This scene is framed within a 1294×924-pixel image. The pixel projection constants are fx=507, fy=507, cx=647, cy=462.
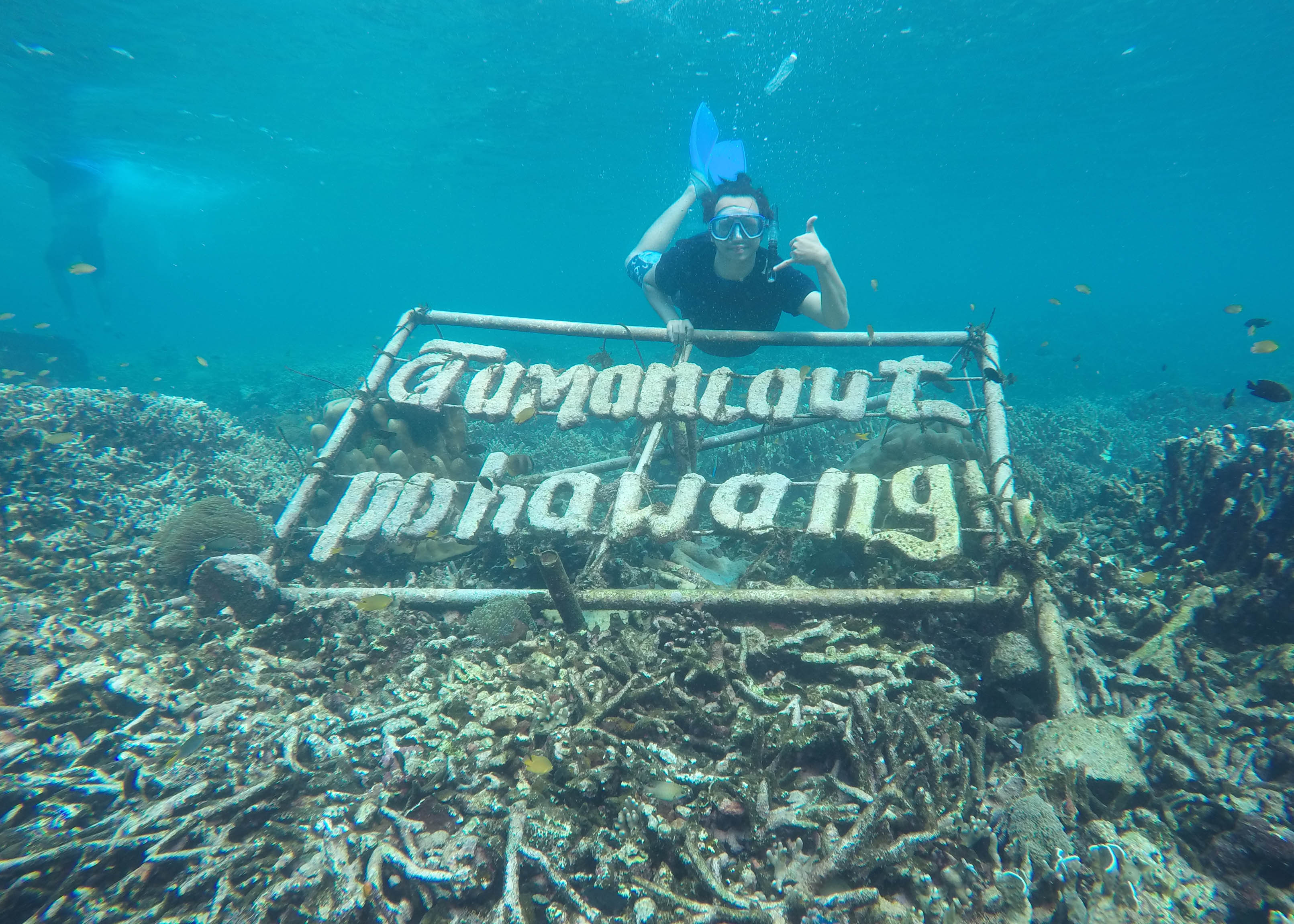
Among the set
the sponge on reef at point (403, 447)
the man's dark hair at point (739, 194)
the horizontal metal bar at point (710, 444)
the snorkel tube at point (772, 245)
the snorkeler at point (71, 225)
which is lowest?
the sponge on reef at point (403, 447)

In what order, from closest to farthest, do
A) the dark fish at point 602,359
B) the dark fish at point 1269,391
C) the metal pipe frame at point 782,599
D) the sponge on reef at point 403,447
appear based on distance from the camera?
1. the metal pipe frame at point 782,599
2. the dark fish at point 1269,391
3. the sponge on reef at point 403,447
4. the dark fish at point 602,359

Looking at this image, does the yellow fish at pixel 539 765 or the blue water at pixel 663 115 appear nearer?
the yellow fish at pixel 539 765

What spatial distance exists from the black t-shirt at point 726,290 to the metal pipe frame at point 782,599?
12.1 feet

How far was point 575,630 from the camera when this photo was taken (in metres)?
3.49

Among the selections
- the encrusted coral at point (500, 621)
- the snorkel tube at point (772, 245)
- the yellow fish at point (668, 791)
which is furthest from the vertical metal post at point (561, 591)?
the snorkel tube at point (772, 245)

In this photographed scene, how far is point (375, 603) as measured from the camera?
395 cm

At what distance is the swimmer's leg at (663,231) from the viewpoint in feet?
24.0

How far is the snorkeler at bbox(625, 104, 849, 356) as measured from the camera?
5.86 meters

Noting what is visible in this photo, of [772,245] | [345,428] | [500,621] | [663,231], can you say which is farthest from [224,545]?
[663,231]

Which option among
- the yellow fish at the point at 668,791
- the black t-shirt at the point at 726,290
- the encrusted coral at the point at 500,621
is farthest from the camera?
the black t-shirt at the point at 726,290

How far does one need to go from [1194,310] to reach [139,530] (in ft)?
212

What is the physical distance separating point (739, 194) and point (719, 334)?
5.69 feet

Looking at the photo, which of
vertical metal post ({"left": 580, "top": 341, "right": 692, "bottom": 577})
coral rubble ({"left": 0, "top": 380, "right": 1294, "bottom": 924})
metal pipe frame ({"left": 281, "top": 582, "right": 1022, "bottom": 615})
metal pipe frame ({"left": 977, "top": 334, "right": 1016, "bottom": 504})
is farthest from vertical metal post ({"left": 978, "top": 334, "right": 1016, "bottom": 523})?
vertical metal post ({"left": 580, "top": 341, "right": 692, "bottom": 577})

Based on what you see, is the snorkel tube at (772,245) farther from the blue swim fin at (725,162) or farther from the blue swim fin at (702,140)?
the blue swim fin at (702,140)
